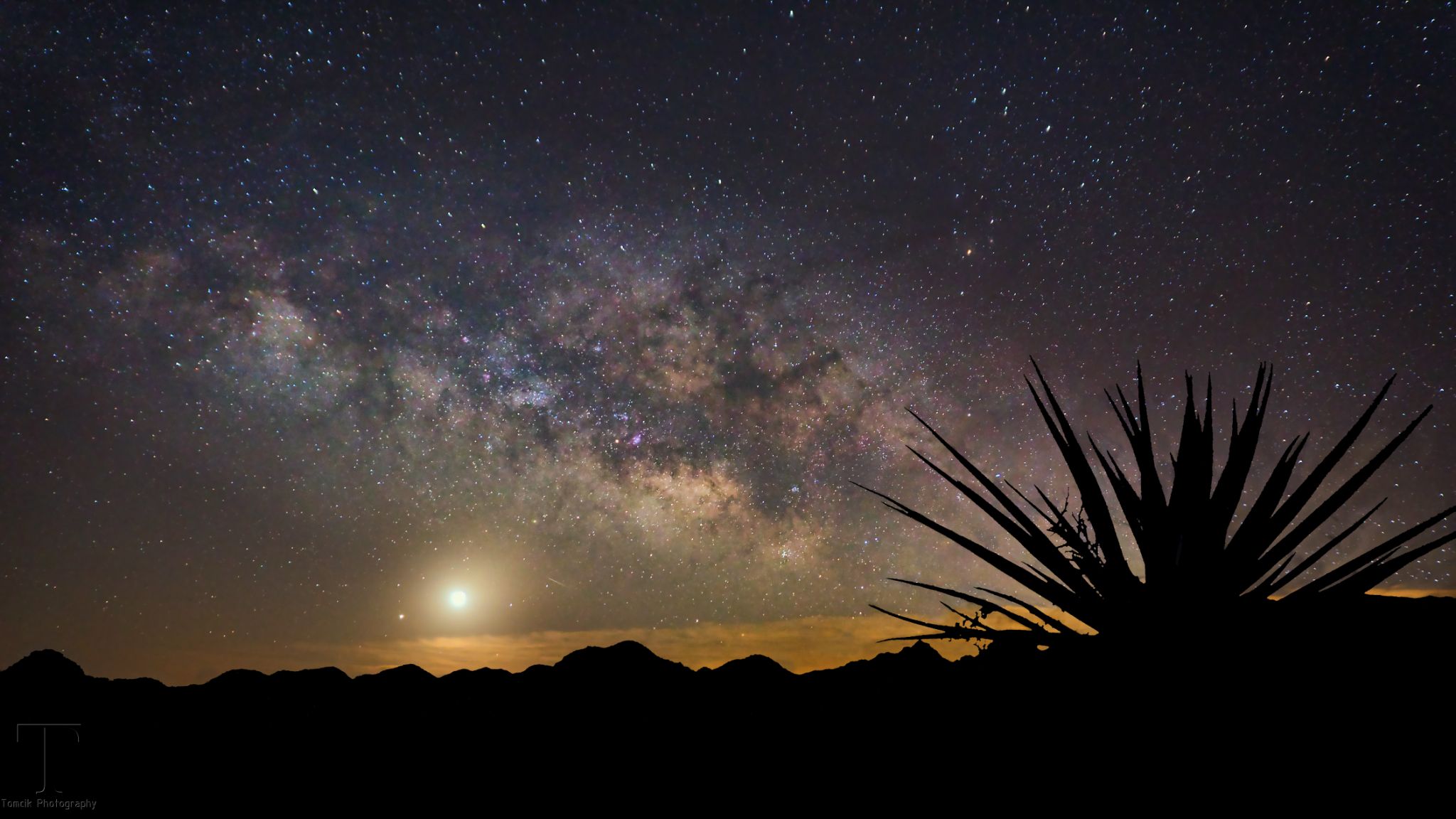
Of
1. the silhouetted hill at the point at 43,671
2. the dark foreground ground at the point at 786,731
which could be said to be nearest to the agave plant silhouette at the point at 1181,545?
the dark foreground ground at the point at 786,731

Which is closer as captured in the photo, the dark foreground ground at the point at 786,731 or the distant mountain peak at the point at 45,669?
the dark foreground ground at the point at 786,731

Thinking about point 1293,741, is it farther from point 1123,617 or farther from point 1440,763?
point 1123,617

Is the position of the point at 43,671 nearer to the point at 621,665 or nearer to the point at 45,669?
the point at 45,669

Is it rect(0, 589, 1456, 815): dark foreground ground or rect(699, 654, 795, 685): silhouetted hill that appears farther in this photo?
rect(699, 654, 795, 685): silhouetted hill

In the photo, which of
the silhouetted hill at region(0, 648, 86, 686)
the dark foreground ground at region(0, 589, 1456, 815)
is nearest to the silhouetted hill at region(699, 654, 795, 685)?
the dark foreground ground at region(0, 589, 1456, 815)

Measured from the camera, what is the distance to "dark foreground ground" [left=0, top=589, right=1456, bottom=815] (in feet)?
4.71

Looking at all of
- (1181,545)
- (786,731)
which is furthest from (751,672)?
(1181,545)

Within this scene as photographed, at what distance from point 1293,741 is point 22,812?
Answer: 3.80 meters

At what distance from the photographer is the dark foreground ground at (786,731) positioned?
144cm

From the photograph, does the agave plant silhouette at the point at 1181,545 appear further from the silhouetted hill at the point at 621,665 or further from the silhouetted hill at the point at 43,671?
the silhouetted hill at the point at 43,671

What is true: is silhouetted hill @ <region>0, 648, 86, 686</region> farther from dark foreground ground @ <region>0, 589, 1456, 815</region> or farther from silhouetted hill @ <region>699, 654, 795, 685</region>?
silhouetted hill @ <region>699, 654, 795, 685</region>

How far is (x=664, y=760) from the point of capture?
2287mm

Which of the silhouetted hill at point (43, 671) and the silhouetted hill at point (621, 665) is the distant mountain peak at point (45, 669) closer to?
the silhouetted hill at point (43, 671)

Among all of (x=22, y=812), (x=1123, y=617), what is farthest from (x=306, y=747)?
(x=1123, y=617)
